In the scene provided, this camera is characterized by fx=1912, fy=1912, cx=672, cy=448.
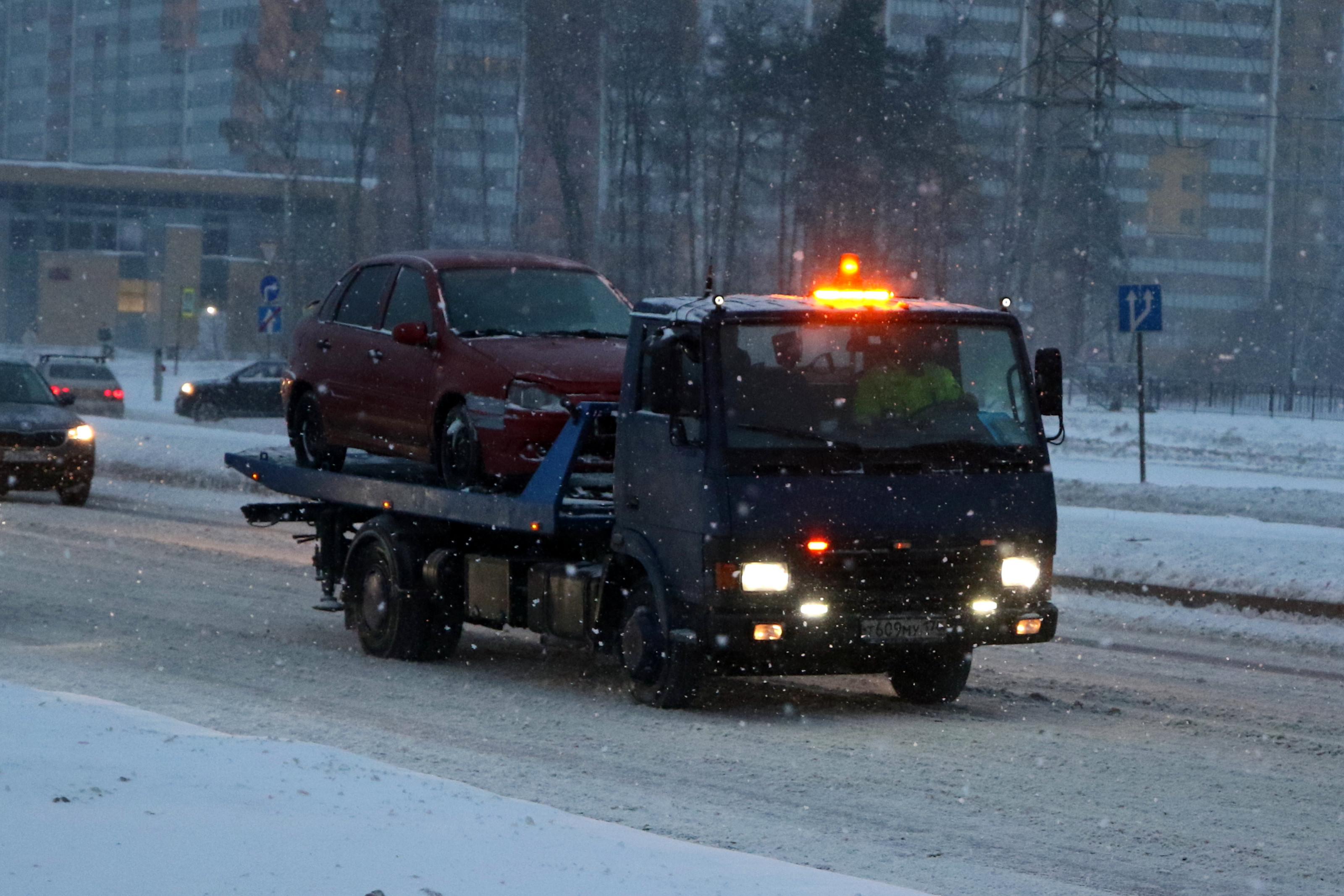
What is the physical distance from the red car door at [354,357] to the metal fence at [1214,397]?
45459 mm

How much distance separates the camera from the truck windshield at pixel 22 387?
23266mm

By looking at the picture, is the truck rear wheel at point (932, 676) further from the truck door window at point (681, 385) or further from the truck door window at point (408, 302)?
the truck door window at point (408, 302)

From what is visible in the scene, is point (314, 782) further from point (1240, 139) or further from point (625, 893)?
point (1240, 139)

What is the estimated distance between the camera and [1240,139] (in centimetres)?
14450

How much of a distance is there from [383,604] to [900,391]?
3961 mm

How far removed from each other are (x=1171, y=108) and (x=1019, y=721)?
145ft

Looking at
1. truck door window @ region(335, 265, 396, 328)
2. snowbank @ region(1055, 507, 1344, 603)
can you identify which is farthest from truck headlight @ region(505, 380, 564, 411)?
snowbank @ region(1055, 507, 1344, 603)

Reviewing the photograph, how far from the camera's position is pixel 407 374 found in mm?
11352

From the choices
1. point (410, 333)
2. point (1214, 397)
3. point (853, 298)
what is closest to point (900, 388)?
point (853, 298)

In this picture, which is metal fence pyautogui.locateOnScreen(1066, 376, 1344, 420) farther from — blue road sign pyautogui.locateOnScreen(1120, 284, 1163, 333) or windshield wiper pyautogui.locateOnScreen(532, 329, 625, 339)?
windshield wiper pyautogui.locateOnScreen(532, 329, 625, 339)

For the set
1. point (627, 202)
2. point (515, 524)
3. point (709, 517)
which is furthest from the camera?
point (627, 202)

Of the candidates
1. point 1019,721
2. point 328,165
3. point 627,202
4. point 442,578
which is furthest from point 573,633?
point 328,165

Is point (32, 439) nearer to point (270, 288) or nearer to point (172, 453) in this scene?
point (172, 453)

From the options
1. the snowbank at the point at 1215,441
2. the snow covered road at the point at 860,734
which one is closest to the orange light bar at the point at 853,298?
the snow covered road at the point at 860,734
